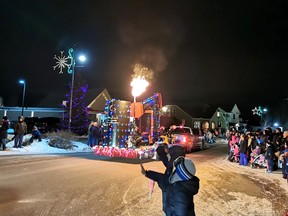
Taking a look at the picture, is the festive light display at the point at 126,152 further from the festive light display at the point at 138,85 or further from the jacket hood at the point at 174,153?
the jacket hood at the point at 174,153

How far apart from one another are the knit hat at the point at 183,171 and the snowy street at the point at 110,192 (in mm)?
2745

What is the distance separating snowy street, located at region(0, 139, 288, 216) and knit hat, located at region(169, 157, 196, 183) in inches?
108

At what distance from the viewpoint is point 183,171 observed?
144 inches

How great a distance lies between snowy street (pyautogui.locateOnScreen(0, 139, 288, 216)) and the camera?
6391 millimetres

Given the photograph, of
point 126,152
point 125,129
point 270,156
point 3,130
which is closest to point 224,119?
point 125,129

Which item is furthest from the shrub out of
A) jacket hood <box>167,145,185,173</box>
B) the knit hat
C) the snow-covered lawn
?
the knit hat

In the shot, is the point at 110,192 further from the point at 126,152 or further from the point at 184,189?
the point at 126,152

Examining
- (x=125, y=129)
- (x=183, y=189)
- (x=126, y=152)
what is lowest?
(x=126, y=152)

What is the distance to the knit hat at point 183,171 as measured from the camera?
364cm

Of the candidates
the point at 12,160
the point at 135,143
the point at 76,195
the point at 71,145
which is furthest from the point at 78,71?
the point at 76,195

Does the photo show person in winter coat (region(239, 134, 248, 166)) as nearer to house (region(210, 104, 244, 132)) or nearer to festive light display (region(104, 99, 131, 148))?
festive light display (region(104, 99, 131, 148))

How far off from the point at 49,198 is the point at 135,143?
36.0ft

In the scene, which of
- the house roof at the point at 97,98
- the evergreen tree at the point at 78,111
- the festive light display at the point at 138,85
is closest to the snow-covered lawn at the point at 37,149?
the festive light display at the point at 138,85

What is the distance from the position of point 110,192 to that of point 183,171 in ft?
15.5
